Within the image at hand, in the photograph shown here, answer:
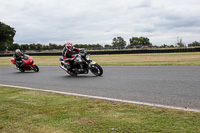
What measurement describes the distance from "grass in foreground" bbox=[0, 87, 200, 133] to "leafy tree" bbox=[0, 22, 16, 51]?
7446cm

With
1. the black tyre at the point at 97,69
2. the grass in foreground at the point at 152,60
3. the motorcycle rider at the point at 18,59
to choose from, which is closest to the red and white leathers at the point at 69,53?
the black tyre at the point at 97,69

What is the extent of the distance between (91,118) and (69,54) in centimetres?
820

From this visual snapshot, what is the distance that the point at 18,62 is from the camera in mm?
15797

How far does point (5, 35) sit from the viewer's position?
2869 inches

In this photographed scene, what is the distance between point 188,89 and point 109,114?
3.20 m

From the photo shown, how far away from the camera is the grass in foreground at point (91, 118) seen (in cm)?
344

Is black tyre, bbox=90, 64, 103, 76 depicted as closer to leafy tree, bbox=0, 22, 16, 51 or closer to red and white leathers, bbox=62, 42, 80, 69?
red and white leathers, bbox=62, 42, 80, 69

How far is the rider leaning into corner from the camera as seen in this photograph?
459 inches

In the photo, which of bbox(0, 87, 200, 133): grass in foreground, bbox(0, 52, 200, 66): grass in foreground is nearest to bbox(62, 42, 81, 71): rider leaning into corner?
bbox(0, 52, 200, 66): grass in foreground

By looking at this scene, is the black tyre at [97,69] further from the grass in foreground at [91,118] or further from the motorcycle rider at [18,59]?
the motorcycle rider at [18,59]

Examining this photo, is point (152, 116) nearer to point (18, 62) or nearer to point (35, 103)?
point (35, 103)

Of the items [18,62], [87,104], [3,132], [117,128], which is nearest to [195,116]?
[117,128]

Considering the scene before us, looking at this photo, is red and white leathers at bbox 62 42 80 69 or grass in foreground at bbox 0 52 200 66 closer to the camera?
red and white leathers at bbox 62 42 80 69

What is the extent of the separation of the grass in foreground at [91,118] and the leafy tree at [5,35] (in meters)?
74.5
